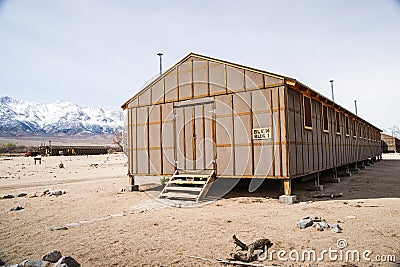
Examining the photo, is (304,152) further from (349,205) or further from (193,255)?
(193,255)

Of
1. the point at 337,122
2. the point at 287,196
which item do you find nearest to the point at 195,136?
the point at 287,196

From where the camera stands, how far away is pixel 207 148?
35.1 feet

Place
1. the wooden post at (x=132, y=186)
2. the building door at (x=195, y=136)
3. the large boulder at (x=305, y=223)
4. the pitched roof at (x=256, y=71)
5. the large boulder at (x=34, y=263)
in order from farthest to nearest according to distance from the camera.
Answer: the wooden post at (x=132, y=186) < the building door at (x=195, y=136) < the pitched roof at (x=256, y=71) < the large boulder at (x=305, y=223) < the large boulder at (x=34, y=263)

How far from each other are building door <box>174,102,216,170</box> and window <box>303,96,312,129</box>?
329cm

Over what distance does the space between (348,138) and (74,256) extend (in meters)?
17.6

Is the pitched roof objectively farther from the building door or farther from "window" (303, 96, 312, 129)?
the building door

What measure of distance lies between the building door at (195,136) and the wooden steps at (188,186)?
0.36 meters

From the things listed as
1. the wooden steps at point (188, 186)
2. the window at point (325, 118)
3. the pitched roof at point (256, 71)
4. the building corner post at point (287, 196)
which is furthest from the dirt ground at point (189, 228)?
the window at point (325, 118)

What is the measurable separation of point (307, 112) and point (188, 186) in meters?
5.03

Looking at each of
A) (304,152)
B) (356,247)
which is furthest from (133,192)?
(356,247)

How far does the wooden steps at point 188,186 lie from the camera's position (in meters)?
9.68

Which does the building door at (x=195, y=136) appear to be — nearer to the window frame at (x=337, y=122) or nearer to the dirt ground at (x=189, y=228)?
the dirt ground at (x=189, y=228)

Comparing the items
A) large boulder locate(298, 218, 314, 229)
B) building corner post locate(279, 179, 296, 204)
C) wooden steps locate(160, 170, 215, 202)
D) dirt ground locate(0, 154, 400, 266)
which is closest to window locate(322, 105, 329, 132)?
dirt ground locate(0, 154, 400, 266)

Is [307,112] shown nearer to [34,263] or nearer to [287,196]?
[287,196]
